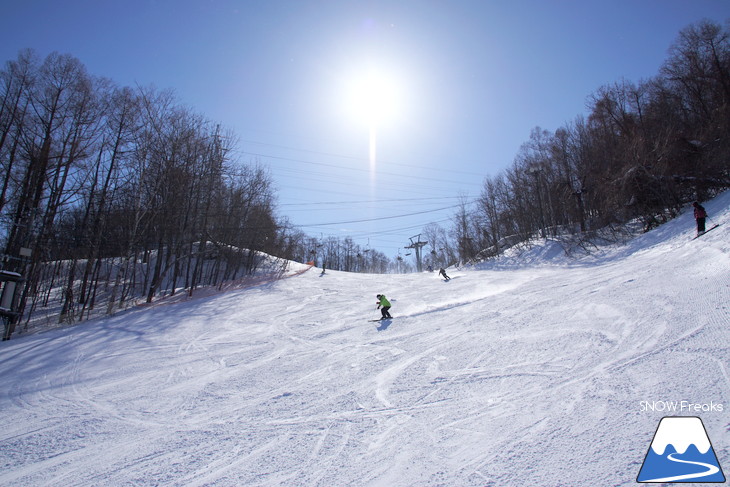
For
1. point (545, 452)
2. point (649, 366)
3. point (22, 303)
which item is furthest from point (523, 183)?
point (22, 303)

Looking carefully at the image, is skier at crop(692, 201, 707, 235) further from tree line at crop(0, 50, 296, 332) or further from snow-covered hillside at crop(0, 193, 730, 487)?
tree line at crop(0, 50, 296, 332)

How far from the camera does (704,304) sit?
643 centimetres

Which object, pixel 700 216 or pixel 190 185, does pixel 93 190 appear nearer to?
pixel 190 185

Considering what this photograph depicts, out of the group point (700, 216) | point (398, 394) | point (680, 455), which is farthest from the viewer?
point (700, 216)

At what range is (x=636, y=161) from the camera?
22.2m

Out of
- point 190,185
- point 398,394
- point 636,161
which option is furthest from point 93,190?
point 636,161

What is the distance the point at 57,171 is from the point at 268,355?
1809 centimetres

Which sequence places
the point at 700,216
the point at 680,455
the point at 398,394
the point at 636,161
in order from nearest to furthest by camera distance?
the point at 680,455
the point at 398,394
the point at 700,216
the point at 636,161

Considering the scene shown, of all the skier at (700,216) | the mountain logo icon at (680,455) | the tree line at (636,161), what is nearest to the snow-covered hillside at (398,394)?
the mountain logo icon at (680,455)

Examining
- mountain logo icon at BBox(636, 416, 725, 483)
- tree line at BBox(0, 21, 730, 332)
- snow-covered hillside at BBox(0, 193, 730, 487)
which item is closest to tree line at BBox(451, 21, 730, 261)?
tree line at BBox(0, 21, 730, 332)

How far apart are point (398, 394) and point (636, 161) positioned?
26550 mm

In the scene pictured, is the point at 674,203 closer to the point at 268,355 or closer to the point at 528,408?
the point at 528,408

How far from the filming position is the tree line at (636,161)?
68.2 feet

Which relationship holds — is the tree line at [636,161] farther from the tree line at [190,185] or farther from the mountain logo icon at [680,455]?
the mountain logo icon at [680,455]
